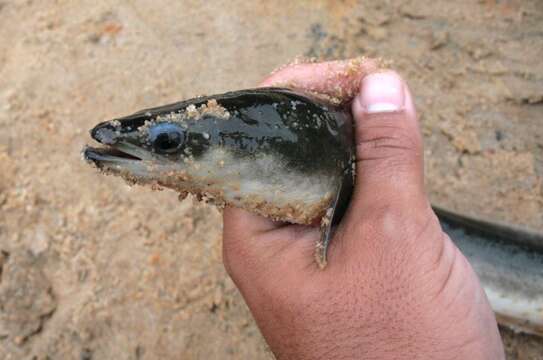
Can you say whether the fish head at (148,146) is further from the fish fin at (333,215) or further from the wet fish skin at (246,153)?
the fish fin at (333,215)

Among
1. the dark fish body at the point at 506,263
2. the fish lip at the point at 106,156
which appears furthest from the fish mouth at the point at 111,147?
the dark fish body at the point at 506,263

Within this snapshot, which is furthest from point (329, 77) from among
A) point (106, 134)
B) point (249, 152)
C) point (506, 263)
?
point (506, 263)

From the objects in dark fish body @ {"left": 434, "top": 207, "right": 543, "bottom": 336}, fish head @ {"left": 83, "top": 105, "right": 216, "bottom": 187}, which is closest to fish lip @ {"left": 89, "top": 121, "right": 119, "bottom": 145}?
fish head @ {"left": 83, "top": 105, "right": 216, "bottom": 187}

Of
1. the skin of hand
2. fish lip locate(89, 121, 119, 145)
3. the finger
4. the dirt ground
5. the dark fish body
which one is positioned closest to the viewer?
fish lip locate(89, 121, 119, 145)

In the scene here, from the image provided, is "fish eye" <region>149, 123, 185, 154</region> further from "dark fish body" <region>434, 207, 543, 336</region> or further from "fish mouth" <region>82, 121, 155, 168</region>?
"dark fish body" <region>434, 207, 543, 336</region>

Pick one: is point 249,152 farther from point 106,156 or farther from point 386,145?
point 386,145

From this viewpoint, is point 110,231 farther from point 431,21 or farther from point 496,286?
point 431,21

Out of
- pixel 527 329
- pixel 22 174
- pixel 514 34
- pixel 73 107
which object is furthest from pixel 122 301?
pixel 514 34
